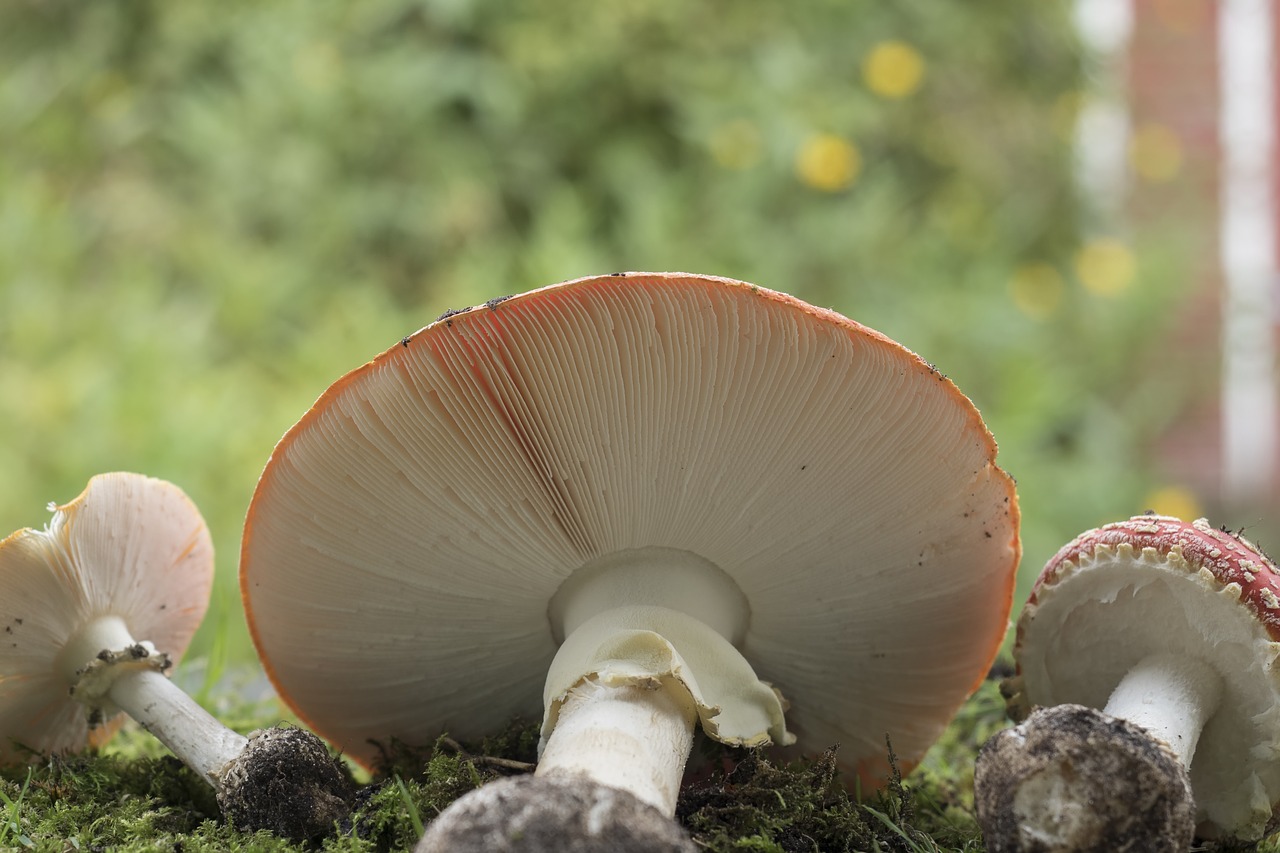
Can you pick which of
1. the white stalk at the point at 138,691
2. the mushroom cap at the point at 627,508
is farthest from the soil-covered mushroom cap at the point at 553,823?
the white stalk at the point at 138,691

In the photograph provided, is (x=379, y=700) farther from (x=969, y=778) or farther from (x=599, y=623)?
(x=969, y=778)

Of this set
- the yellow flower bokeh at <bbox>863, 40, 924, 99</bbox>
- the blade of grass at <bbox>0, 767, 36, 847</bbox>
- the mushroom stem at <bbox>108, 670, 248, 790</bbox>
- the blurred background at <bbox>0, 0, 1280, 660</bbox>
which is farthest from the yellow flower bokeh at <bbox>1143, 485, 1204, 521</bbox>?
the blade of grass at <bbox>0, 767, 36, 847</bbox>

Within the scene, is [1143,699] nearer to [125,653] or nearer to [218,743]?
[218,743]

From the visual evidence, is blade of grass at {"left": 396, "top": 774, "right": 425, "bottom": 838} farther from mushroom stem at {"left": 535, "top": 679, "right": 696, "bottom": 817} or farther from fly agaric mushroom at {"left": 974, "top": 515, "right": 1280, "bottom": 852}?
fly agaric mushroom at {"left": 974, "top": 515, "right": 1280, "bottom": 852}

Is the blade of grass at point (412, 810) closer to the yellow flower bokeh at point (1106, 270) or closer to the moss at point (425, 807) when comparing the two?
the moss at point (425, 807)

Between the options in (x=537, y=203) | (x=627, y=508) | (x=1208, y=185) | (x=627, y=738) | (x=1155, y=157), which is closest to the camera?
(x=627, y=738)

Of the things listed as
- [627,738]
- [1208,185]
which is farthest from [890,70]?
[627,738]
